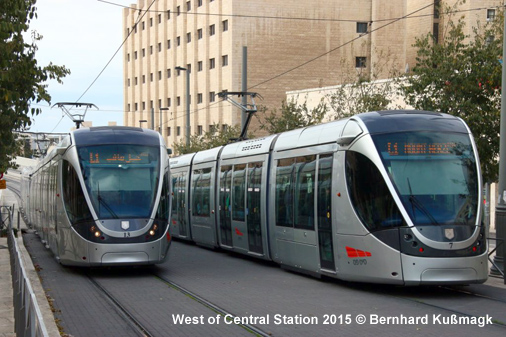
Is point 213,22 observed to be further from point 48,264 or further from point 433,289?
point 433,289

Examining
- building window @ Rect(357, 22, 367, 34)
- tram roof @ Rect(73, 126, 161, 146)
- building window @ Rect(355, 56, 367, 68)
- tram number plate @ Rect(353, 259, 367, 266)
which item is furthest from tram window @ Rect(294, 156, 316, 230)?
building window @ Rect(357, 22, 367, 34)

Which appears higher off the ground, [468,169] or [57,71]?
[57,71]

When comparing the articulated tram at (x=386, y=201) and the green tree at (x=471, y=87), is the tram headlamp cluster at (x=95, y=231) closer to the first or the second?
the articulated tram at (x=386, y=201)

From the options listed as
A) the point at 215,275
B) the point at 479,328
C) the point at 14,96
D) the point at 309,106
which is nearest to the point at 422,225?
the point at 479,328

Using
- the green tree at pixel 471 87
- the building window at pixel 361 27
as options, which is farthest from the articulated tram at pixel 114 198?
the building window at pixel 361 27

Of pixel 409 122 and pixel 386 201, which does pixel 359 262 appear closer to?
pixel 386 201

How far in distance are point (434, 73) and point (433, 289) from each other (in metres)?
7.26

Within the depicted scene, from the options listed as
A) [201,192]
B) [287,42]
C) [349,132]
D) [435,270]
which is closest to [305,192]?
[349,132]

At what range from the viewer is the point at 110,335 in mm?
9609

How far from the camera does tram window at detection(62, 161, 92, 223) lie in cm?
1552

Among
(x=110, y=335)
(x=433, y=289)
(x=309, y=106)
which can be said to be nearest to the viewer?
(x=110, y=335)

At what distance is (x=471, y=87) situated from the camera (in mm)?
18688

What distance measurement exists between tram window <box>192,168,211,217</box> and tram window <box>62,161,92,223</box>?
6.31m

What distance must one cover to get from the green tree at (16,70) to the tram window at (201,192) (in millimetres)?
6022
